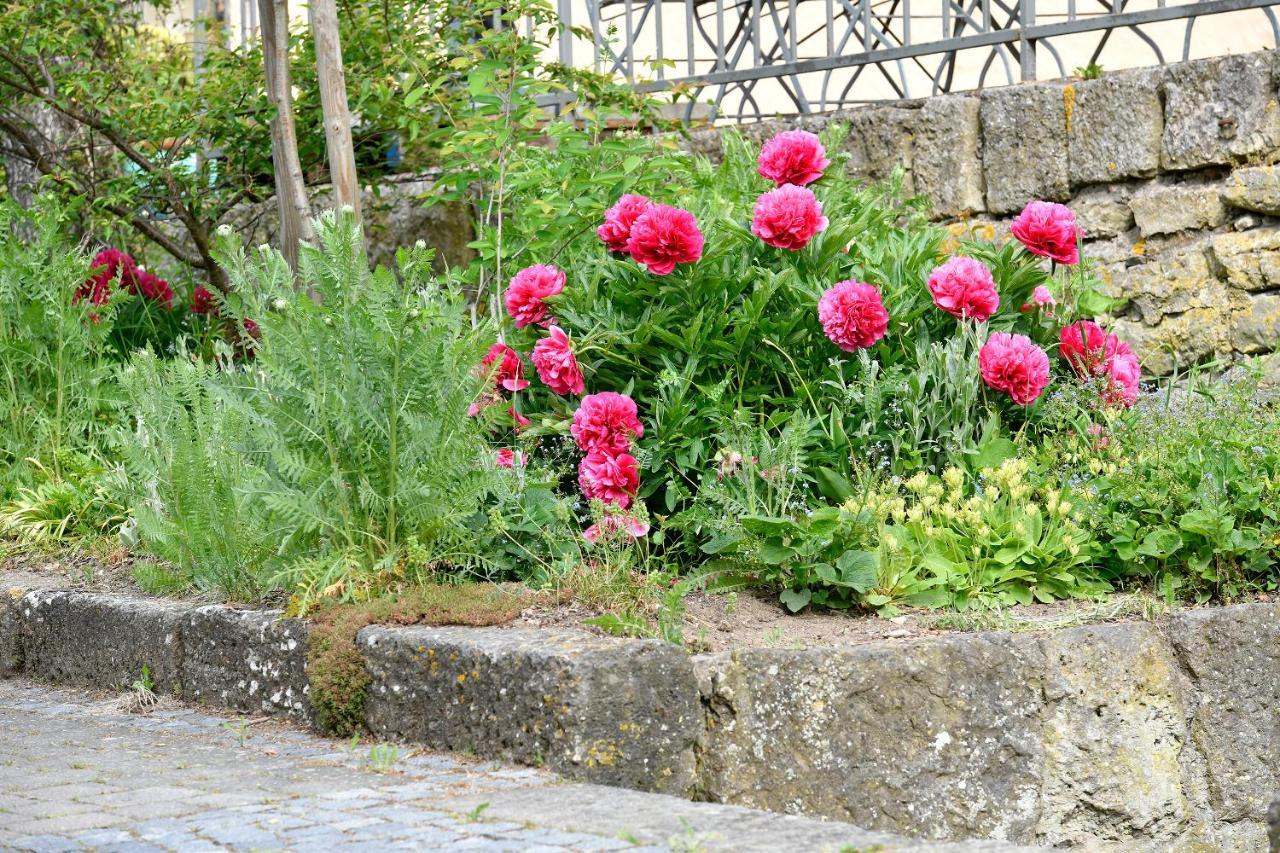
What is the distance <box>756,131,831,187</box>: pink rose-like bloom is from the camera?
444cm

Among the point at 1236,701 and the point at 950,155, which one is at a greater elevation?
the point at 950,155

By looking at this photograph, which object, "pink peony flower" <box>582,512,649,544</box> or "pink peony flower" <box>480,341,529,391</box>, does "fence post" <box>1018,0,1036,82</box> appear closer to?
"pink peony flower" <box>480,341,529,391</box>

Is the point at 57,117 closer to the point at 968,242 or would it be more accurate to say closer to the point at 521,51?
the point at 521,51

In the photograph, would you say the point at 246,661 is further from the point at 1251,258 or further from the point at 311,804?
the point at 1251,258

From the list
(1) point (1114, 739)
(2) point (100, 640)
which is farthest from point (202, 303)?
(1) point (1114, 739)

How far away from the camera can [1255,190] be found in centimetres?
516

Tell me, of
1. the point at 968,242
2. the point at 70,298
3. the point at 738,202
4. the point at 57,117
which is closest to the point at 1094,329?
the point at 968,242

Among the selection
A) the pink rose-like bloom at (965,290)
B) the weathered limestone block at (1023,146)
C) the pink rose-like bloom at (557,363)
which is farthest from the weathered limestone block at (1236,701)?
the weathered limestone block at (1023,146)

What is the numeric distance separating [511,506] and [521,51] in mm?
1830

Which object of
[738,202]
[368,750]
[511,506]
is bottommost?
[368,750]

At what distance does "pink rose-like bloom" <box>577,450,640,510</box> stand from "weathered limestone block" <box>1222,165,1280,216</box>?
8.59 feet

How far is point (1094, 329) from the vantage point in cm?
445

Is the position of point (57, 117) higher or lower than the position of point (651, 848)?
higher

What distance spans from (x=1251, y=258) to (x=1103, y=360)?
117 centimetres
